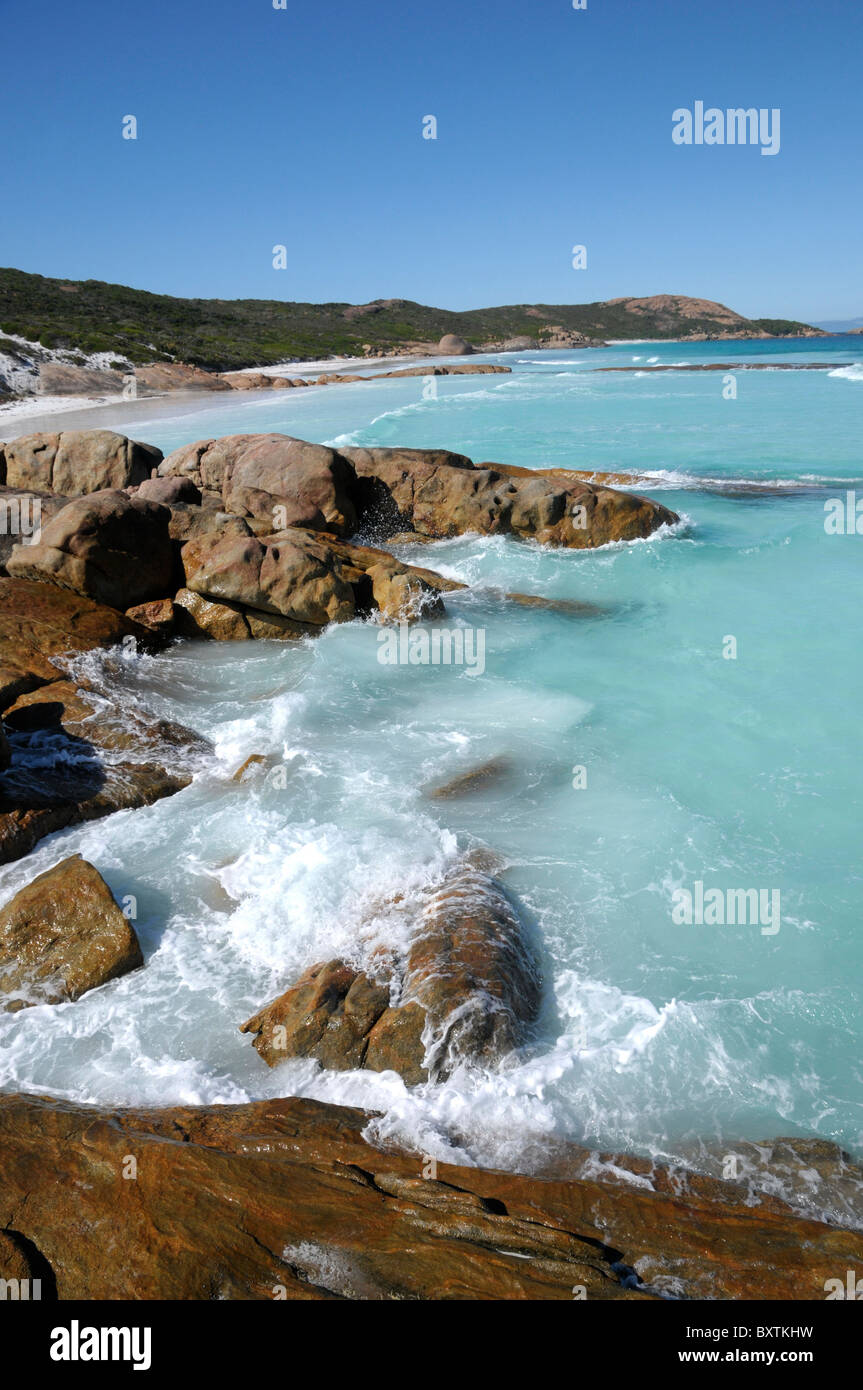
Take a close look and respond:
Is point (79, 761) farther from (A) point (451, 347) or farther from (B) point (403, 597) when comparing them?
(A) point (451, 347)

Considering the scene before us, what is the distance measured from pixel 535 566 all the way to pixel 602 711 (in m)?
6.35

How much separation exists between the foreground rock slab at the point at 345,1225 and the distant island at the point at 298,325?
173 ft

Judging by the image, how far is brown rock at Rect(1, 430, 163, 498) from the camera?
16.2 metres

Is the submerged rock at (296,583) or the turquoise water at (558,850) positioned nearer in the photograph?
the turquoise water at (558,850)

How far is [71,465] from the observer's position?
643 inches

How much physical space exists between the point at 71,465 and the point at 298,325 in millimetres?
112272

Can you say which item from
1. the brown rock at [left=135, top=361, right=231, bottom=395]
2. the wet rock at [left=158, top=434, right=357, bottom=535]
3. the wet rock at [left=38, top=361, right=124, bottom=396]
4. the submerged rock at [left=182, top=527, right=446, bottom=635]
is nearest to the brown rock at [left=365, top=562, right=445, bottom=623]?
the submerged rock at [left=182, top=527, right=446, bottom=635]

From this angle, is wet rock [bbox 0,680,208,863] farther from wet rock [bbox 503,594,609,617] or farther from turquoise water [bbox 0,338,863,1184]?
wet rock [bbox 503,594,609,617]

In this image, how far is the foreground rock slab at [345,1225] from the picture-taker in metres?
3.52

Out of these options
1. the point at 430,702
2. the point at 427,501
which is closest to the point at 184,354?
the point at 427,501

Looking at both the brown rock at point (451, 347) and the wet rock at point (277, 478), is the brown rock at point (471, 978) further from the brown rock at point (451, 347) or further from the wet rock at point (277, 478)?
the brown rock at point (451, 347)

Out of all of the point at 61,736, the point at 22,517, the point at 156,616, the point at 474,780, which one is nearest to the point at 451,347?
the point at 22,517

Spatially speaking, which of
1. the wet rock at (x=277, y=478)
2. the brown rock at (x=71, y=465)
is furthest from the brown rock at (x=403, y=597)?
the brown rock at (x=71, y=465)

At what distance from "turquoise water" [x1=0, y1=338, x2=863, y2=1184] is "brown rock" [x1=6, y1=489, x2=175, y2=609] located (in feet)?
4.78
